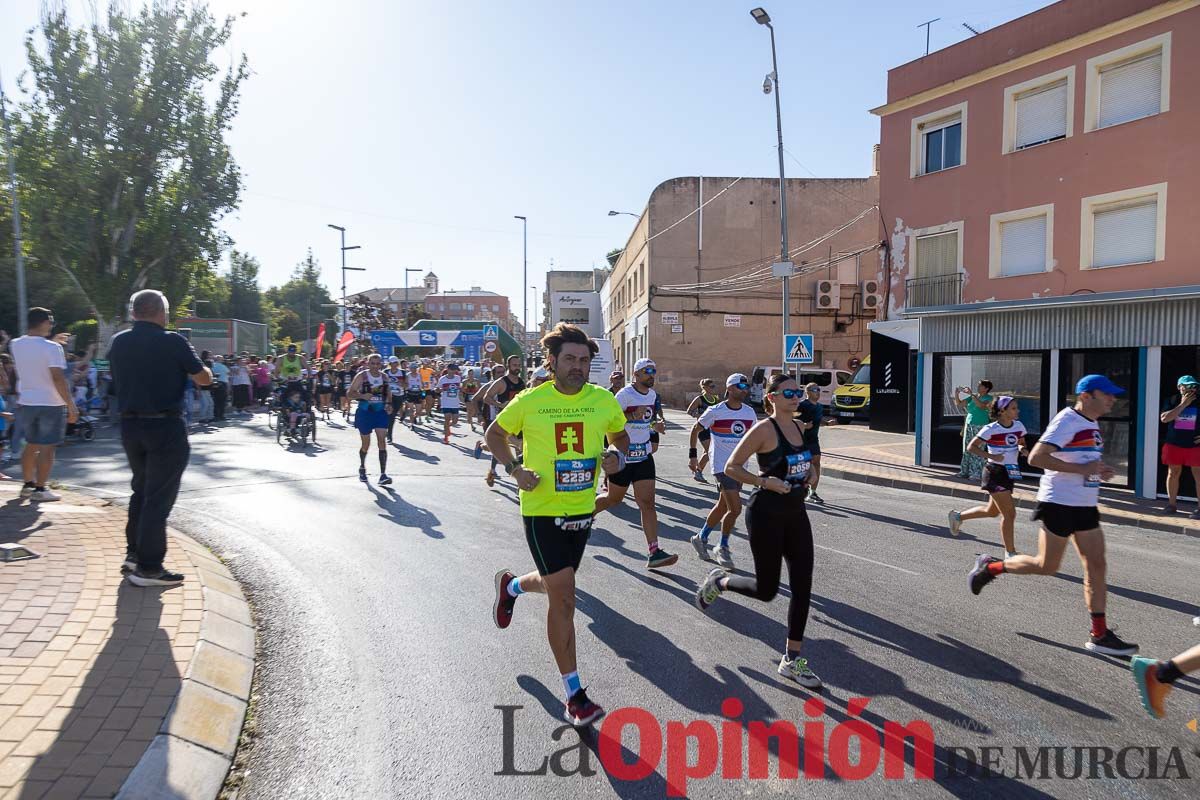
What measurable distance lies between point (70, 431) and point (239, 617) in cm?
1276

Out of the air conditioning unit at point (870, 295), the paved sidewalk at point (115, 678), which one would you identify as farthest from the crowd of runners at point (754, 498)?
the air conditioning unit at point (870, 295)

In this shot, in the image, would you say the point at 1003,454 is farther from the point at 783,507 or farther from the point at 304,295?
the point at 304,295

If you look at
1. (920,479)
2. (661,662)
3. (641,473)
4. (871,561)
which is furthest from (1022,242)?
(661,662)

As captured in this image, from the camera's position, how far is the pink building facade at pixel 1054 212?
12328 mm

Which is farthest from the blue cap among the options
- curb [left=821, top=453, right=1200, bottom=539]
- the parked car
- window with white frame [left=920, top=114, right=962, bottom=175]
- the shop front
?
the parked car

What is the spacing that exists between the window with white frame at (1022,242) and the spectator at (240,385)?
69.5 feet

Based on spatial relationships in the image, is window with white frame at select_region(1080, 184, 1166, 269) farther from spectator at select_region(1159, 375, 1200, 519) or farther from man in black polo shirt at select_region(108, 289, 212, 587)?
man in black polo shirt at select_region(108, 289, 212, 587)

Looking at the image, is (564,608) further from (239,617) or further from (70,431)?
(70,431)

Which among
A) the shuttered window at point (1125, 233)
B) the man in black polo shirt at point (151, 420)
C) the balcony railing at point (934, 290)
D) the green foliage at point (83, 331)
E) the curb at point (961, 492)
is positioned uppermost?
the shuttered window at point (1125, 233)

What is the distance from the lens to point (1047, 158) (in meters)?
17.3

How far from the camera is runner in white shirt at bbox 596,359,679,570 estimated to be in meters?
6.82

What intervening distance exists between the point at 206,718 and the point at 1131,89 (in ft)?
63.9

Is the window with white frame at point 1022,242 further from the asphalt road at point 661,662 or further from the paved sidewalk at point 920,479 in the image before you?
the asphalt road at point 661,662

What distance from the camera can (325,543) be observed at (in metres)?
7.49
